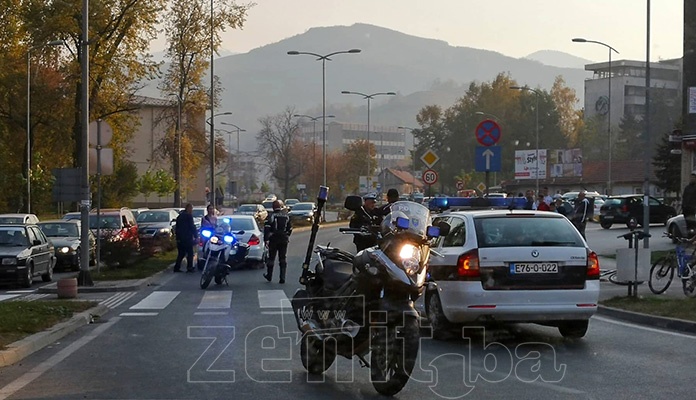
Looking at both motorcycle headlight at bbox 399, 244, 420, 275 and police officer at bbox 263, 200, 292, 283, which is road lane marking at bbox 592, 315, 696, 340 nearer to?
motorcycle headlight at bbox 399, 244, 420, 275

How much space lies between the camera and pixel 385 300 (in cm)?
862

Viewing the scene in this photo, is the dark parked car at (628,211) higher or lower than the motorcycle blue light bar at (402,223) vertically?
lower

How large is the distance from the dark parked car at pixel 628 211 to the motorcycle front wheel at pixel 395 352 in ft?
139

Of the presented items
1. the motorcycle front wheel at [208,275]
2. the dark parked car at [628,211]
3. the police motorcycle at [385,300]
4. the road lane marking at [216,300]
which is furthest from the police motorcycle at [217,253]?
the dark parked car at [628,211]

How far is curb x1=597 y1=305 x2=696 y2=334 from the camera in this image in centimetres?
1344

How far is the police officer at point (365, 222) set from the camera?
32.2 ft

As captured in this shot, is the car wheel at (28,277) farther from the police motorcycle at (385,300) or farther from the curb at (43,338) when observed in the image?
the police motorcycle at (385,300)

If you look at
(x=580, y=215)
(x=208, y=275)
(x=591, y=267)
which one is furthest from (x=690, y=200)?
(x=591, y=267)

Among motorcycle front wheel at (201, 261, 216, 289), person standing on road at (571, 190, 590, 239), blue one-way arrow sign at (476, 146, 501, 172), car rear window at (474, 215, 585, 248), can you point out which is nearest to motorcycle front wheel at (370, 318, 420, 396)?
car rear window at (474, 215, 585, 248)

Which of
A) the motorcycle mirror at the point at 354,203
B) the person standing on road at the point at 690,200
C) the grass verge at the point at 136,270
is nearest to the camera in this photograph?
the motorcycle mirror at the point at 354,203

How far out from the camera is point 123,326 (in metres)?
14.6

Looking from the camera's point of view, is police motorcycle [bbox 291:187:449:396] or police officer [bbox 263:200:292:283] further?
police officer [bbox 263:200:292:283]

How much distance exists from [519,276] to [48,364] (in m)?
5.35

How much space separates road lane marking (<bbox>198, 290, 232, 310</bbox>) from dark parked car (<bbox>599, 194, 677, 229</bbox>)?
107 feet
